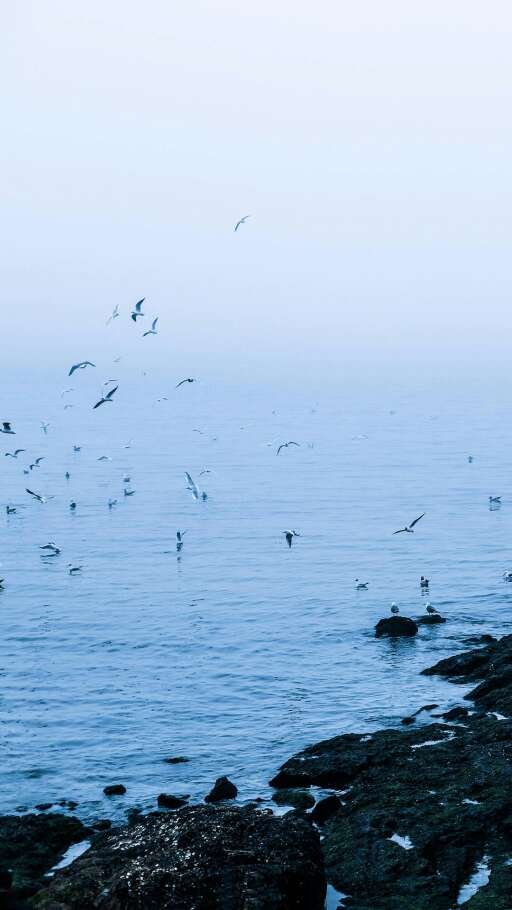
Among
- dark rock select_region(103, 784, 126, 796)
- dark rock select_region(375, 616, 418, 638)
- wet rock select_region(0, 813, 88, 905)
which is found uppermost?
dark rock select_region(375, 616, 418, 638)

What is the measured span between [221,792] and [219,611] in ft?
80.4

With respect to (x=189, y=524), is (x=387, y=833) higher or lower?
lower

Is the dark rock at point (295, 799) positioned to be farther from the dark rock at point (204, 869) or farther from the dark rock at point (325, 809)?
the dark rock at point (204, 869)

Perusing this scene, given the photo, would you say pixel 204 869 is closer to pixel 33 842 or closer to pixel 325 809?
pixel 325 809

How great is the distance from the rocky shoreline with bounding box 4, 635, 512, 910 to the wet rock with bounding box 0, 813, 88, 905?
1.4 inches

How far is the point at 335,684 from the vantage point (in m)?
41.2

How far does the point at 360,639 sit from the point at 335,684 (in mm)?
6784

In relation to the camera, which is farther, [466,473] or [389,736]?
[466,473]

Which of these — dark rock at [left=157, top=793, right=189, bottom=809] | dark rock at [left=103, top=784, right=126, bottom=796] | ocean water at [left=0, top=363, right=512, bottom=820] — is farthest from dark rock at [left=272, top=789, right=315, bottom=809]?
dark rock at [left=103, top=784, right=126, bottom=796]

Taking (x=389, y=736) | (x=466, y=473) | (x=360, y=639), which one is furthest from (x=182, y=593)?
(x=466, y=473)

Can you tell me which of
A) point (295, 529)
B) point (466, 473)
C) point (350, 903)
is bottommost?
point (350, 903)

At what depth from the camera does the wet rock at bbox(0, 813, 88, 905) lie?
2489 cm

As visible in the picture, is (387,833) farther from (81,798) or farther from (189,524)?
(189,524)

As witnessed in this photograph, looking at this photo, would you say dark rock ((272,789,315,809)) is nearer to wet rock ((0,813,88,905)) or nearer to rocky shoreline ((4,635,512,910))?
rocky shoreline ((4,635,512,910))
